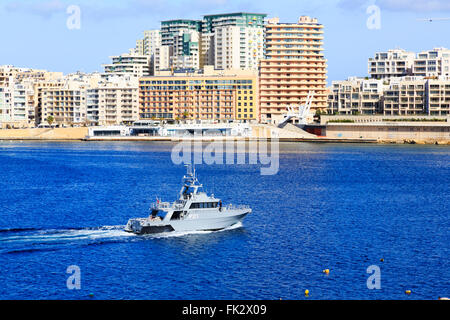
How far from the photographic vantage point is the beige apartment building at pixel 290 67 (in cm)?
18125

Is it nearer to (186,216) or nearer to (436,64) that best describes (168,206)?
(186,216)

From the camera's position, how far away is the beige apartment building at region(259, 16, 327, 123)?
18125cm

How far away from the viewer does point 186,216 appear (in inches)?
1646

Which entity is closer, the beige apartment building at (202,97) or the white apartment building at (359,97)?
the white apartment building at (359,97)

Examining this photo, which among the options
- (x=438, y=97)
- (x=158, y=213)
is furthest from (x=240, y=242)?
(x=438, y=97)

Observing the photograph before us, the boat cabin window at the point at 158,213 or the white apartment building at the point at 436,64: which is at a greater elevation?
the white apartment building at the point at 436,64

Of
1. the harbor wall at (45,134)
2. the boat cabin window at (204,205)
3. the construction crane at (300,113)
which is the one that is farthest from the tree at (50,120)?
the boat cabin window at (204,205)

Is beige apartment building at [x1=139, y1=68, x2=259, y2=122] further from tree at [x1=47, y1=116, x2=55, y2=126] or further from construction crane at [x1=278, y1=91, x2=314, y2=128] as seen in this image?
tree at [x1=47, y1=116, x2=55, y2=126]

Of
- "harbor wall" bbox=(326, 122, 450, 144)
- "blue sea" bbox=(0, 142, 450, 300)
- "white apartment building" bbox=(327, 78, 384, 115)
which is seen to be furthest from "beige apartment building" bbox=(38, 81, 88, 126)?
"blue sea" bbox=(0, 142, 450, 300)

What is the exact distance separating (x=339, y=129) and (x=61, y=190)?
103 metres

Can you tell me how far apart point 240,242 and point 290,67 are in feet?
476

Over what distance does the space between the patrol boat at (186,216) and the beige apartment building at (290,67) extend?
13931 centimetres

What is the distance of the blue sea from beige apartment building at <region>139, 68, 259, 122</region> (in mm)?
107619

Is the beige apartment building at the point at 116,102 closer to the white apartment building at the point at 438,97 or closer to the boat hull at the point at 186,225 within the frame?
the white apartment building at the point at 438,97
